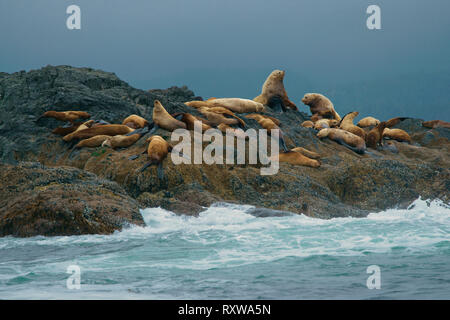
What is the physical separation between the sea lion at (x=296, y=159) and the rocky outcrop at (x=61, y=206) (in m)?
4.19

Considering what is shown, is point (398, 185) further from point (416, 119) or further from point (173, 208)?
point (416, 119)

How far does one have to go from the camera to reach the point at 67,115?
12617 mm

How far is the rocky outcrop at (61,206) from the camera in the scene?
24.0 feet

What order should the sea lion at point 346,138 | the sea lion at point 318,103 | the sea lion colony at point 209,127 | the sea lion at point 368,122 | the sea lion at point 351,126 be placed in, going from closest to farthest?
the sea lion colony at point 209,127, the sea lion at point 346,138, the sea lion at point 351,126, the sea lion at point 368,122, the sea lion at point 318,103

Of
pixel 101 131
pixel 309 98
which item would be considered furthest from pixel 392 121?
pixel 101 131

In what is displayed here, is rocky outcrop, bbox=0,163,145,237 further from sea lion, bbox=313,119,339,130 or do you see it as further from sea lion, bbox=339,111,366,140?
sea lion, bbox=313,119,339,130

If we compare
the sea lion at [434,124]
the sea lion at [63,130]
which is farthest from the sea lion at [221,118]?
the sea lion at [434,124]

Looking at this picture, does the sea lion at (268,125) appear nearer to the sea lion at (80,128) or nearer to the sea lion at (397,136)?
the sea lion at (80,128)

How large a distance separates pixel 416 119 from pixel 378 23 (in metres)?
11.7

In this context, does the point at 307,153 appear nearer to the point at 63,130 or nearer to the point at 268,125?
the point at 268,125

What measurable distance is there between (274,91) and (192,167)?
28.6 feet

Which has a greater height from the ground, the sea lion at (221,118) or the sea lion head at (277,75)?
the sea lion head at (277,75)

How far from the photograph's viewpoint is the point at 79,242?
6809 mm

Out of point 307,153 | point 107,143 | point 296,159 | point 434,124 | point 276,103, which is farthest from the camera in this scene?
point 434,124
